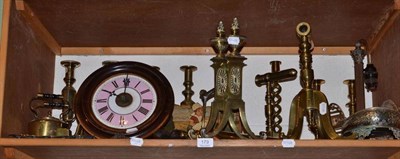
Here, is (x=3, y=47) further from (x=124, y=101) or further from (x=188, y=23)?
(x=188, y=23)

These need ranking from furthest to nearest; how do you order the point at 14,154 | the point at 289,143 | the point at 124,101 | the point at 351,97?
the point at 351,97
the point at 124,101
the point at 14,154
the point at 289,143

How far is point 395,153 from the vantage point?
1.55 meters

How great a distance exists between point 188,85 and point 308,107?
1.16ft

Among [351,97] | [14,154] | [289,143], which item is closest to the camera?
[289,143]

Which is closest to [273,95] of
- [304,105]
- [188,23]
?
[304,105]

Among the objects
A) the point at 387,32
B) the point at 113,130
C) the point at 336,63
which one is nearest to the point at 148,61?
the point at 113,130

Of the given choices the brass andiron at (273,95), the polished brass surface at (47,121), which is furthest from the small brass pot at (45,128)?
the brass andiron at (273,95)

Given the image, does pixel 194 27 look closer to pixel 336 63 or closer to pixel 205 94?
pixel 205 94

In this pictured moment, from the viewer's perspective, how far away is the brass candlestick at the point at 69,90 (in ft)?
5.53

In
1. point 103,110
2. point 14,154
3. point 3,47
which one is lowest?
point 14,154

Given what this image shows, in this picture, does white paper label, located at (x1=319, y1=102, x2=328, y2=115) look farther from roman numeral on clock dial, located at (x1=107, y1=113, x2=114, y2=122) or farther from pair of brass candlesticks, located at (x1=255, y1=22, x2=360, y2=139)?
roman numeral on clock dial, located at (x1=107, y1=113, x2=114, y2=122)

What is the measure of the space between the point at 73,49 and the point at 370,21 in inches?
30.7

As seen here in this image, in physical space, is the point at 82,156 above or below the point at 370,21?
below

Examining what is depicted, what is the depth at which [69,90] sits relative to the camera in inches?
68.4
